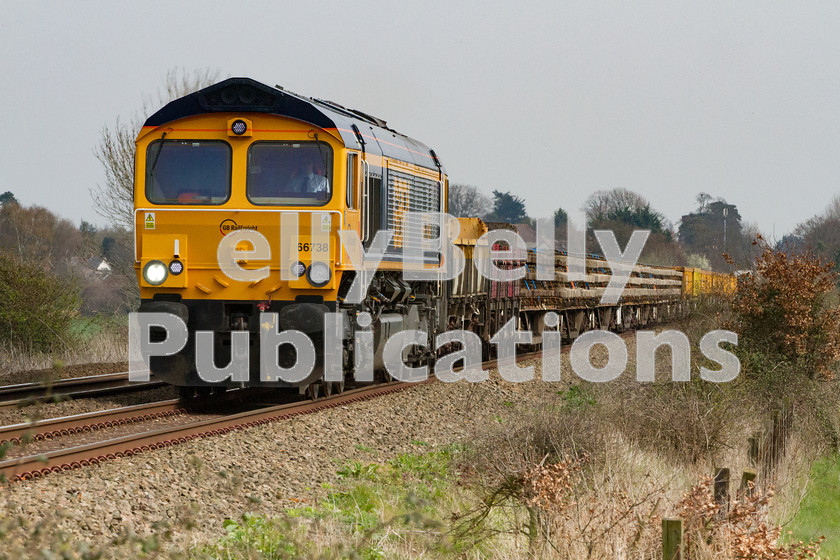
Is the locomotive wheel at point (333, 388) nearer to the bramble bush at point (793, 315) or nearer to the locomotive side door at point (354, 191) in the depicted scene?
the locomotive side door at point (354, 191)

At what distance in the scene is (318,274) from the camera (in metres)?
11.0

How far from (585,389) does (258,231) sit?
17.1 feet

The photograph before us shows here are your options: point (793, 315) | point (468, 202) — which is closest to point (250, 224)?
point (793, 315)

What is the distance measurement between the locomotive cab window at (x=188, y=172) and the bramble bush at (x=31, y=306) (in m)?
7.57

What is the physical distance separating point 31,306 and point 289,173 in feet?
29.2

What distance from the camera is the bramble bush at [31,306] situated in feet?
57.7

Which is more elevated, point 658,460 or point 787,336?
point 787,336

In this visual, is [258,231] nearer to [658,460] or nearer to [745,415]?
[658,460]

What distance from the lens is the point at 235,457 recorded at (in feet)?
27.8

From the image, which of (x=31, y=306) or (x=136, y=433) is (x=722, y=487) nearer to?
(x=136, y=433)

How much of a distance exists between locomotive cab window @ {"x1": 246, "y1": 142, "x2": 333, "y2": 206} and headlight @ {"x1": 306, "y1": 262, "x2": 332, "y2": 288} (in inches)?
29.1

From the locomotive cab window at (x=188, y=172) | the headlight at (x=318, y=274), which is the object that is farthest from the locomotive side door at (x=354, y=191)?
the locomotive cab window at (x=188, y=172)

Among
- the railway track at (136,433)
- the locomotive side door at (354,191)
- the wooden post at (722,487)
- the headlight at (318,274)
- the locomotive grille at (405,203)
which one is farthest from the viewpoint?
the locomotive grille at (405,203)

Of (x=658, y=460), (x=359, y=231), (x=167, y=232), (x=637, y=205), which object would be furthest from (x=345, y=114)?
(x=637, y=205)
